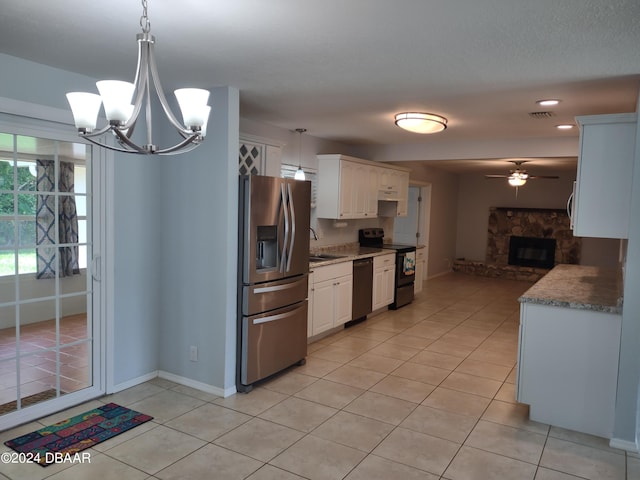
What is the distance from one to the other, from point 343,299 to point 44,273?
313 centimetres

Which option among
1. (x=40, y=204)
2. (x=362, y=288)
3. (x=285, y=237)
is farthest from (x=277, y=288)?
(x=362, y=288)

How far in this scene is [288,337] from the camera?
4.09m

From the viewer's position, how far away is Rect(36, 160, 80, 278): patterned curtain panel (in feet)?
10.4

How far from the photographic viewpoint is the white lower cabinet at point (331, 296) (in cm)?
491

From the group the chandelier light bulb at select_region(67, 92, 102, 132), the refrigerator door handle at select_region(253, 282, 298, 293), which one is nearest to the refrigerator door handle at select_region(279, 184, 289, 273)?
the refrigerator door handle at select_region(253, 282, 298, 293)

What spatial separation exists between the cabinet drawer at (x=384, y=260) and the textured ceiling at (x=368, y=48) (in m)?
2.47

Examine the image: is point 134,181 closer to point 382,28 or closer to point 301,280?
point 301,280

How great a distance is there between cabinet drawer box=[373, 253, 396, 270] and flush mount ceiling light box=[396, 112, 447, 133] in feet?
7.10

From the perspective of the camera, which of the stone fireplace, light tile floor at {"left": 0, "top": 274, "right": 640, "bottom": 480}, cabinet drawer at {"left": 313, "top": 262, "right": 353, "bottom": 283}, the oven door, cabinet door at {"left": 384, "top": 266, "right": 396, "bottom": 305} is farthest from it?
the stone fireplace

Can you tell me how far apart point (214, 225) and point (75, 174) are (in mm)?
1047

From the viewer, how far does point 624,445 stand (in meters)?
2.99

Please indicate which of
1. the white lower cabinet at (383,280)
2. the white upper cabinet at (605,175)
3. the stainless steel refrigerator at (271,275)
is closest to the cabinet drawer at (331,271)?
the stainless steel refrigerator at (271,275)

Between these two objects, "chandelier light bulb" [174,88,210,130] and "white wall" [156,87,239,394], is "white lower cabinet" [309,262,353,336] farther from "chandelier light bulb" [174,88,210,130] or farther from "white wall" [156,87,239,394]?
"chandelier light bulb" [174,88,210,130]

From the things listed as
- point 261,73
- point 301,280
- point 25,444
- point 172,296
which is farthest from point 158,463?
point 261,73
